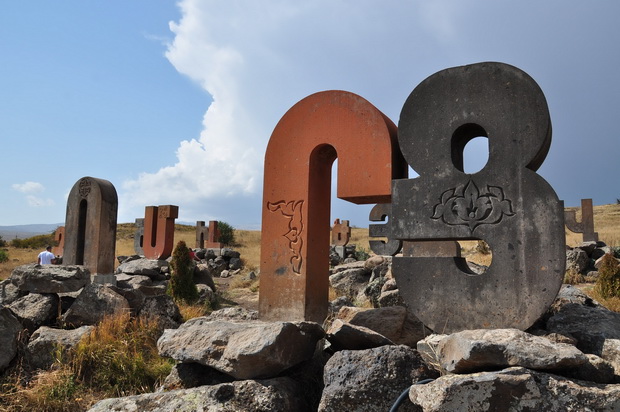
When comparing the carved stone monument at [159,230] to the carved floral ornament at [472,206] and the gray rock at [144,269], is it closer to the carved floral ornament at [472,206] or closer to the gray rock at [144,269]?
the gray rock at [144,269]

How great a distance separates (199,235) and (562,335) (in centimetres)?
2514

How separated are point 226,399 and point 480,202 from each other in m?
2.75

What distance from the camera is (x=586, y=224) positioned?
63.2 ft

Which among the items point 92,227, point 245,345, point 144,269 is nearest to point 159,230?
point 144,269

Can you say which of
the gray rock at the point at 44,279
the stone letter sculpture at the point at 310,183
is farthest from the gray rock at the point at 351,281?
the gray rock at the point at 44,279

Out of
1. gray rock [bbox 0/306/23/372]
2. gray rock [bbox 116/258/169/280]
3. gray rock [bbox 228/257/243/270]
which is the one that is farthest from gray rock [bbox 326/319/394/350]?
gray rock [bbox 228/257/243/270]

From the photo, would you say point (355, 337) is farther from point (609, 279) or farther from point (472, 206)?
point (609, 279)

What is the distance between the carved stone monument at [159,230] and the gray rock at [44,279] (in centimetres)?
952

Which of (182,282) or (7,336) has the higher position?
(182,282)

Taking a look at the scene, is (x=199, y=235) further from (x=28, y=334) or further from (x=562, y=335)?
(x=562, y=335)

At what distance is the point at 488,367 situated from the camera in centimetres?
301

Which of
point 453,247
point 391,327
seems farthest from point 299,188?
point 453,247

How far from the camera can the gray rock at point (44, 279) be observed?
620cm

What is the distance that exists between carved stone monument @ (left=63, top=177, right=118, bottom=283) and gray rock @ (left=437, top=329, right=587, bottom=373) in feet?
27.6
